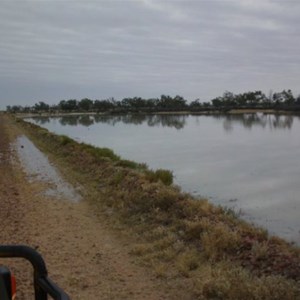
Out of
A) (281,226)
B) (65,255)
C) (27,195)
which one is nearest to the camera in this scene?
(65,255)

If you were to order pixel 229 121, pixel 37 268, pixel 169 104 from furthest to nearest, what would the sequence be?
1. pixel 169 104
2. pixel 229 121
3. pixel 37 268

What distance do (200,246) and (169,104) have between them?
136320 mm

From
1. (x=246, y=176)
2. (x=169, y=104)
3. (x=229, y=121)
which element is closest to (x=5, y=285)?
(x=246, y=176)

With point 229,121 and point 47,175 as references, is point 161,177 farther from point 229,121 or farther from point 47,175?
point 229,121

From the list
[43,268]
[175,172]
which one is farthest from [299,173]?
[43,268]

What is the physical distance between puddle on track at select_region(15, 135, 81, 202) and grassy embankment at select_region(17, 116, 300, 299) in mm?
825

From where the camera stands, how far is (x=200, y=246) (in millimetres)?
6480

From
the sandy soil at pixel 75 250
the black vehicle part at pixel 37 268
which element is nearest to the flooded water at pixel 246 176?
the sandy soil at pixel 75 250

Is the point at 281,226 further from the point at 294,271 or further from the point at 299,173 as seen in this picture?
the point at 299,173

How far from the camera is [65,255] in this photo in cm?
640

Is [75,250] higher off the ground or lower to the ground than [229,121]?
higher

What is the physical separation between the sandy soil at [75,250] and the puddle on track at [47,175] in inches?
22.9

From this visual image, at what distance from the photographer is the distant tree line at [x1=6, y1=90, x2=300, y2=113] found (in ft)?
385

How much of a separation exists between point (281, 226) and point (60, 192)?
536 cm
